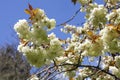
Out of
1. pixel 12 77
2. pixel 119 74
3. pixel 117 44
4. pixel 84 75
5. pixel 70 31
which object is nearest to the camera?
pixel 117 44

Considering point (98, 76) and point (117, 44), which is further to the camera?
point (98, 76)

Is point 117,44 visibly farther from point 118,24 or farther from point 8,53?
point 8,53

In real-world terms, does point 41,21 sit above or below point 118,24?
above

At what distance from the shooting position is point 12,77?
68.8 ft

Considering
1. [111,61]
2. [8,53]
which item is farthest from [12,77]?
[111,61]

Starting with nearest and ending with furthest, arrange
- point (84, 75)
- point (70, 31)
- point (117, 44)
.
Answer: point (117, 44) < point (84, 75) < point (70, 31)

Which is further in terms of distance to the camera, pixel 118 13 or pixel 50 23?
pixel 118 13

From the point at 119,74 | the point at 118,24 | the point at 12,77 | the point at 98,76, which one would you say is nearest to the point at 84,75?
the point at 98,76

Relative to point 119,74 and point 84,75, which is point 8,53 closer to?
point 84,75

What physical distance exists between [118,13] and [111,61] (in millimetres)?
1814

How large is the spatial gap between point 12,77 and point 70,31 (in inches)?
546

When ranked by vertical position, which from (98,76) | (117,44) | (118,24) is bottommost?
(117,44)

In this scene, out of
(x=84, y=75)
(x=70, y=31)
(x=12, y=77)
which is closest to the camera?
(x=84, y=75)

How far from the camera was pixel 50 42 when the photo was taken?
3488 millimetres
